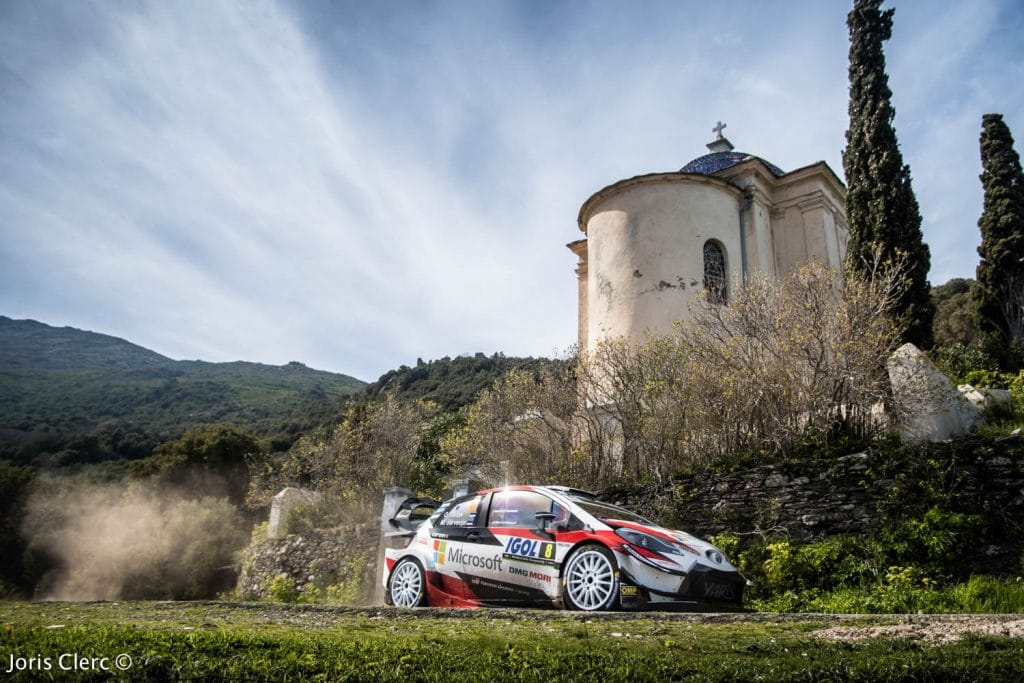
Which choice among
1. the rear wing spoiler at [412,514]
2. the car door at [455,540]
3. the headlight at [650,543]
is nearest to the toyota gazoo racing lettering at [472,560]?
the car door at [455,540]

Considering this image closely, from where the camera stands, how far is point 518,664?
3287 millimetres

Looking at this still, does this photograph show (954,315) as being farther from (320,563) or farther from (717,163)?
(320,563)

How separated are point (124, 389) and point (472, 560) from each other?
97.4 metres

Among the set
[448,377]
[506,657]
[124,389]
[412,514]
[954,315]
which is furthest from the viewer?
[124,389]

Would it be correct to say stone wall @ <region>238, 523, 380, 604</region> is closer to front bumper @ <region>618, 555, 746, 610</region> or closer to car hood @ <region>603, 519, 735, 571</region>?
car hood @ <region>603, 519, 735, 571</region>

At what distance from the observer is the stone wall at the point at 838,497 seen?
25.3 ft

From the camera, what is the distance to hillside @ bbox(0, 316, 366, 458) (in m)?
61.7

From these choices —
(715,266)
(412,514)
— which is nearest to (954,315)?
(715,266)

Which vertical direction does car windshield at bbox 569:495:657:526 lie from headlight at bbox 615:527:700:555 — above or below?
above

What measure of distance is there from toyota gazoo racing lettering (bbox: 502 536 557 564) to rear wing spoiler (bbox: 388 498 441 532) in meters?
2.51

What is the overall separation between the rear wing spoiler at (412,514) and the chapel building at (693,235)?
6885 mm

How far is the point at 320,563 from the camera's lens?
15.9 meters

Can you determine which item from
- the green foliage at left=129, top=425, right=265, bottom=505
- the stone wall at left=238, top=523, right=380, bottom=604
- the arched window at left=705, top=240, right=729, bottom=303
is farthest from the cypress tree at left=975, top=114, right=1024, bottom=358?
the green foliage at left=129, top=425, right=265, bottom=505

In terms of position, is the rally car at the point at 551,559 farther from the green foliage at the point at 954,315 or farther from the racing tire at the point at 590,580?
the green foliage at the point at 954,315
